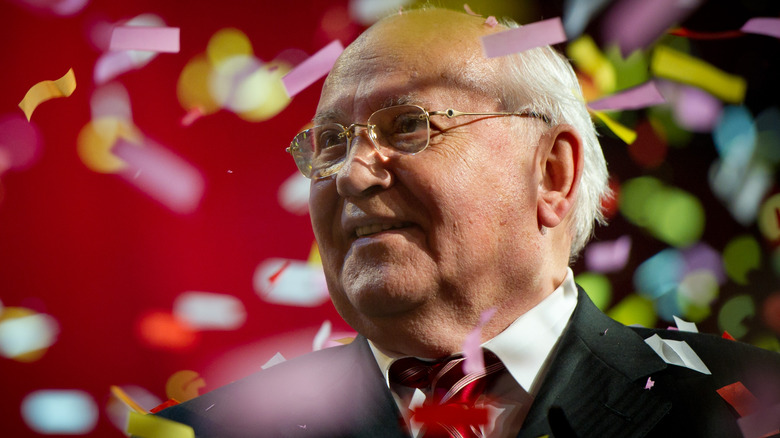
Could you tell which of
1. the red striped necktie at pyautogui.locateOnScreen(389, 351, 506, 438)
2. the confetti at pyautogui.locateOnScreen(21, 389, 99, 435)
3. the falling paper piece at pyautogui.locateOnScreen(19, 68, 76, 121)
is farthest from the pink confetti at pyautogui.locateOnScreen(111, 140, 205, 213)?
the red striped necktie at pyautogui.locateOnScreen(389, 351, 506, 438)

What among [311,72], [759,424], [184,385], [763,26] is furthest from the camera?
[184,385]

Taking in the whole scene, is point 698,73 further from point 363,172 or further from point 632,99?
point 363,172

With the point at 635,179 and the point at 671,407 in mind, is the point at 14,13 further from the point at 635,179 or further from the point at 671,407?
the point at 671,407

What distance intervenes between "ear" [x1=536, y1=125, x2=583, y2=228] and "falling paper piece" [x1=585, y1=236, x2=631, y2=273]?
69 cm

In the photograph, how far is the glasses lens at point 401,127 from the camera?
5.32 feet

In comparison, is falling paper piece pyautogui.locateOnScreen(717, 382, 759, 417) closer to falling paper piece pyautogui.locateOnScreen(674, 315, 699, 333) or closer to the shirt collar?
the shirt collar

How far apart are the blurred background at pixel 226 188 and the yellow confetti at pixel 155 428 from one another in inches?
24.9

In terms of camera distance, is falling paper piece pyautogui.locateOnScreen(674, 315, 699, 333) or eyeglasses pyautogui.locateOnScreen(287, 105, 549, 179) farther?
falling paper piece pyautogui.locateOnScreen(674, 315, 699, 333)

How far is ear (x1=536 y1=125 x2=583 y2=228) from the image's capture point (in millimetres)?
1744

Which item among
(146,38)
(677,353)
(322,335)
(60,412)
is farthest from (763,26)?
(60,412)

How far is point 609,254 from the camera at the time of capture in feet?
7.99

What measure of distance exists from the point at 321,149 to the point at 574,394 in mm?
814

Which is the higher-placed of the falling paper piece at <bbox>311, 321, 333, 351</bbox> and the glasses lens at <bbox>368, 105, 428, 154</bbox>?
the glasses lens at <bbox>368, 105, 428, 154</bbox>

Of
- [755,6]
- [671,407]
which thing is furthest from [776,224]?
[671,407]
